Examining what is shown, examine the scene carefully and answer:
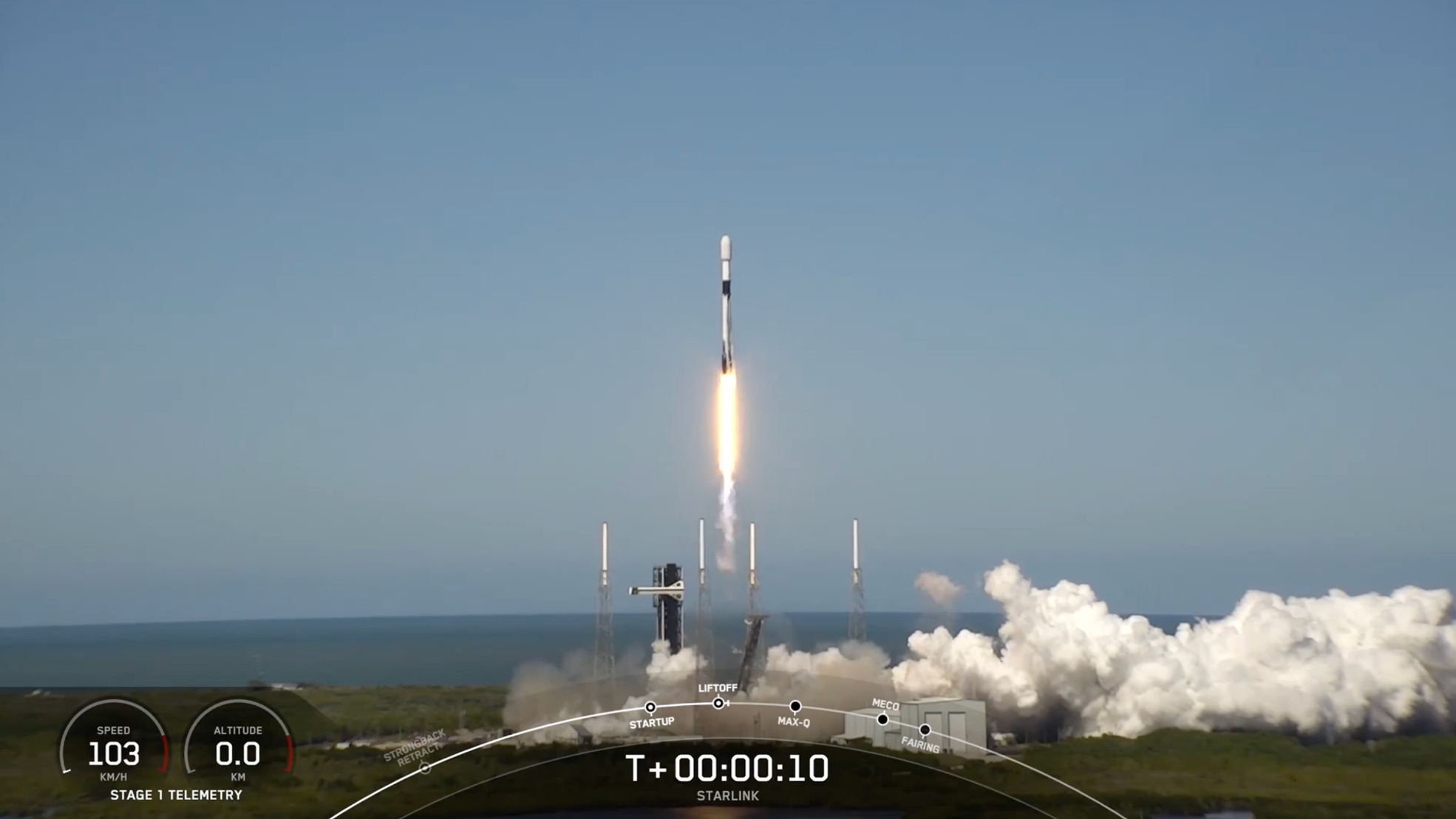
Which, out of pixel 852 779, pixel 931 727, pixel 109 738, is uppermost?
pixel 109 738

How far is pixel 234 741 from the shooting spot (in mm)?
69312

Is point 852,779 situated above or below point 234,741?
below

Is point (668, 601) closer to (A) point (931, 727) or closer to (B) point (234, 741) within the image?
(A) point (931, 727)

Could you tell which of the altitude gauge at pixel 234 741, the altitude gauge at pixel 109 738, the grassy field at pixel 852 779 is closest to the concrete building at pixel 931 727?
the grassy field at pixel 852 779

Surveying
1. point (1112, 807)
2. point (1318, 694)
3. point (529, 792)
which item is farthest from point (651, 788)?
point (1318, 694)

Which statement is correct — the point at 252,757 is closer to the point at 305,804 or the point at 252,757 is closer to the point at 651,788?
the point at 305,804

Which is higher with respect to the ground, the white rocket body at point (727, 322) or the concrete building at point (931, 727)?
the white rocket body at point (727, 322)

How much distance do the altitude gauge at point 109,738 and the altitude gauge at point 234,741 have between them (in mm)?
1730

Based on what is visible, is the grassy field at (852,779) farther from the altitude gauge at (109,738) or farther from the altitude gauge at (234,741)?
the altitude gauge at (109,738)

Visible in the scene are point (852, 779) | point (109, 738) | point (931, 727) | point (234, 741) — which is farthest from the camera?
point (931, 727)

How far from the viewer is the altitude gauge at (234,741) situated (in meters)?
65.2

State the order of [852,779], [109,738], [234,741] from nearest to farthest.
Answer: [109,738] → [234,741] → [852,779]

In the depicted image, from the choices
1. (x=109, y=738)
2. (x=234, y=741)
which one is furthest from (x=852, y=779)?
(x=109, y=738)

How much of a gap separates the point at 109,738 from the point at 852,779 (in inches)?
1611
